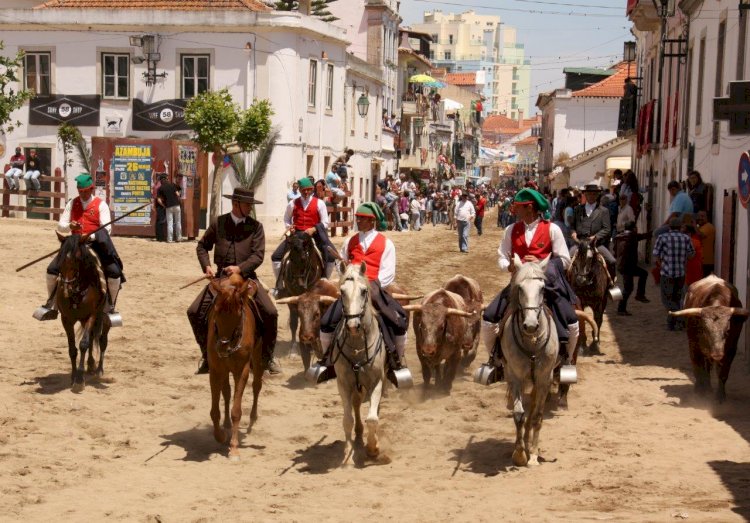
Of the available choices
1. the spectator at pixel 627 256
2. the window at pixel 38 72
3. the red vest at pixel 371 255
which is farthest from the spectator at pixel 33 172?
the red vest at pixel 371 255

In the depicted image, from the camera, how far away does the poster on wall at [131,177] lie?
33.0 m

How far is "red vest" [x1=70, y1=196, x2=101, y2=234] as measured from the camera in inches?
535

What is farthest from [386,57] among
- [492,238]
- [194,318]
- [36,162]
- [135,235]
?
[194,318]

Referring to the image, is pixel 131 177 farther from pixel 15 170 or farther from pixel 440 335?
pixel 440 335

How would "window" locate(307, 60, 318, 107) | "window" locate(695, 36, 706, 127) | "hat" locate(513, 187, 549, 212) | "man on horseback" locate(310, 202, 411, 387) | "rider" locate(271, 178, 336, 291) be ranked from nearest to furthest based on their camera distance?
"man on horseback" locate(310, 202, 411, 387) < "hat" locate(513, 187, 549, 212) < "rider" locate(271, 178, 336, 291) < "window" locate(695, 36, 706, 127) < "window" locate(307, 60, 318, 107)

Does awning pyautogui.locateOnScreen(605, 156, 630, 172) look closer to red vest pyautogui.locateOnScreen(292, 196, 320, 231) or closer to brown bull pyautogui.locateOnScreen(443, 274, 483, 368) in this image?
red vest pyautogui.locateOnScreen(292, 196, 320, 231)

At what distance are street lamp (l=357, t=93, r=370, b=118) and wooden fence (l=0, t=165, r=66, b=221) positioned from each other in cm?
1501

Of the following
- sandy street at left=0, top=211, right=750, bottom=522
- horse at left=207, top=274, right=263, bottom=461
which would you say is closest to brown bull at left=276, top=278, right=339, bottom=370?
sandy street at left=0, top=211, right=750, bottom=522

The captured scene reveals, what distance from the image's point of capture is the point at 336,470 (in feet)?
34.1

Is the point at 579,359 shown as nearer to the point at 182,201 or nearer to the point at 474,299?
the point at 474,299

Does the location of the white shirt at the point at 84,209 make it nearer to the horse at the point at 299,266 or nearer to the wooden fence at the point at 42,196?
the horse at the point at 299,266

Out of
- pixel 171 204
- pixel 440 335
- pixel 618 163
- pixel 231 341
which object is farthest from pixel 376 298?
pixel 618 163

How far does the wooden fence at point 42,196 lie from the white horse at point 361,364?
85.1 ft

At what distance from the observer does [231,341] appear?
10.8 metres
